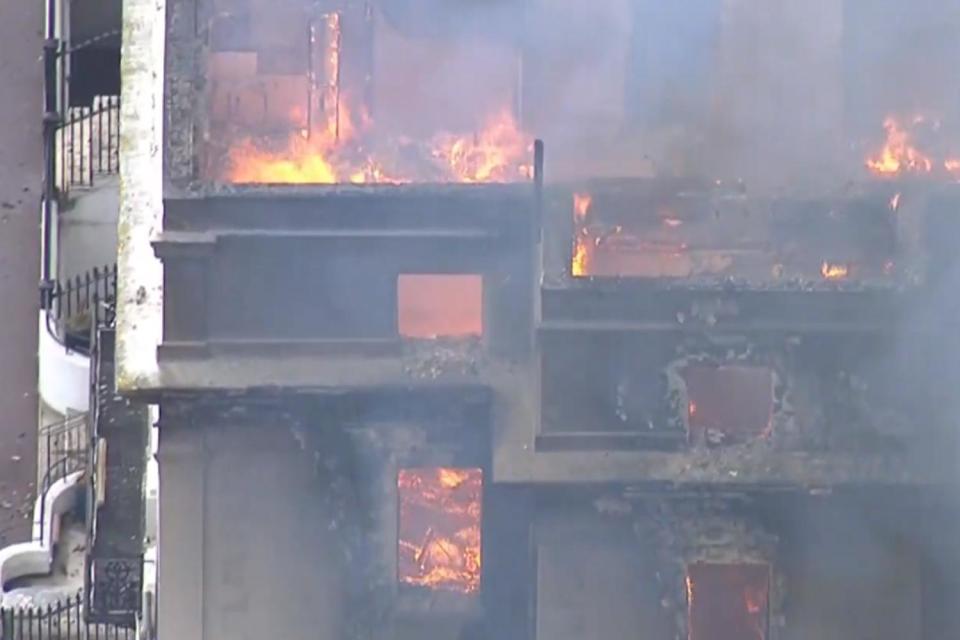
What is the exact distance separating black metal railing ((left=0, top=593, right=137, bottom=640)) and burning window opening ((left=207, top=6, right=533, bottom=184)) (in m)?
5.95

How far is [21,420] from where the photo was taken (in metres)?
18.9

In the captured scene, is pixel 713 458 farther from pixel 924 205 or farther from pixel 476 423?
pixel 924 205

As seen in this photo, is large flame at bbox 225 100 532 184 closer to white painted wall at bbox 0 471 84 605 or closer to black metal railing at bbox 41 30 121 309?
white painted wall at bbox 0 471 84 605

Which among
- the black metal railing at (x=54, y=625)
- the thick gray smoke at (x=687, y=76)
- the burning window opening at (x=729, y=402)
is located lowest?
the black metal railing at (x=54, y=625)

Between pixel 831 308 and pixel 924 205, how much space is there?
39.9 inches

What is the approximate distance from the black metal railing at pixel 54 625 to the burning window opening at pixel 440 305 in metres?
5.70

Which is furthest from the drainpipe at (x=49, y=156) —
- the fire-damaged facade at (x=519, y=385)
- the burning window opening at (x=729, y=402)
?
the burning window opening at (x=729, y=402)

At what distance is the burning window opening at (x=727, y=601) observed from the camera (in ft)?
33.3

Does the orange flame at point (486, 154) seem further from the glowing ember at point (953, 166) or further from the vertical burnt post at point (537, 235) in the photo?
the glowing ember at point (953, 166)

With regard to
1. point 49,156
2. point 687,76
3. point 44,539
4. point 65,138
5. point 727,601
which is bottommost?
point 44,539

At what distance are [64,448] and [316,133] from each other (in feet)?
29.4

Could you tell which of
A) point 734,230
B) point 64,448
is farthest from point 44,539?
point 734,230

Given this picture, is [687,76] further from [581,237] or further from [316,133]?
[316,133]

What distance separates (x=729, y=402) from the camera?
33.2 ft
